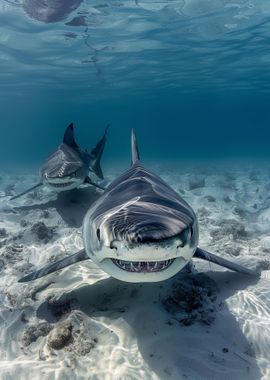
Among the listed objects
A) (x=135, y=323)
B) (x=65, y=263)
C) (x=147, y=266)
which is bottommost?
(x=135, y=323)

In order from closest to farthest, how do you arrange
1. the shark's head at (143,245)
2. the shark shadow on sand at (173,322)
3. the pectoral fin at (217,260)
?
1. the shark's head at (143,245)
2. the shark shadow on sand at (173,322)
3. the pectoral fin at (217,260)

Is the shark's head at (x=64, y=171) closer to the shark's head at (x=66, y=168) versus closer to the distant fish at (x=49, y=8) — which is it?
the shark's head at (x=66, y=168)

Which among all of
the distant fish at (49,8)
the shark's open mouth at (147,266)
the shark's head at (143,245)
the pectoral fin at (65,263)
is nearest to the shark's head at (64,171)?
the pectoral fin at (65,263)

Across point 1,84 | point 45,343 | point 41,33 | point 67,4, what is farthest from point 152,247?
point 1,84

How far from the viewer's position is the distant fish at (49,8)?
55.4 feet

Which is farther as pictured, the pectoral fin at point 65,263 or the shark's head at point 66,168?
the shark's head at point 66,168

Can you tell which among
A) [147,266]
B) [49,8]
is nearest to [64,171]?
[147,266]

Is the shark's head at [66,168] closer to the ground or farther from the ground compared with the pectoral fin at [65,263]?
farther from the ground

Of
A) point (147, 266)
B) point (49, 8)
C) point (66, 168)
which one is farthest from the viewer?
point (49, 8)

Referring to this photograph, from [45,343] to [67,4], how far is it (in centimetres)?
1798

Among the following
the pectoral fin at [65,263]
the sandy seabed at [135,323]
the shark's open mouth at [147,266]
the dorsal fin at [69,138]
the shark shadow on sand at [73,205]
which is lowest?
the shark shadow on sand at [73,205]

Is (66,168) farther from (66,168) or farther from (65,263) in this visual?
(65,263)

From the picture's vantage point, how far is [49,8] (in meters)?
17.5

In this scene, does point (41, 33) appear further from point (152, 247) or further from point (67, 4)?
point (152, 247)
